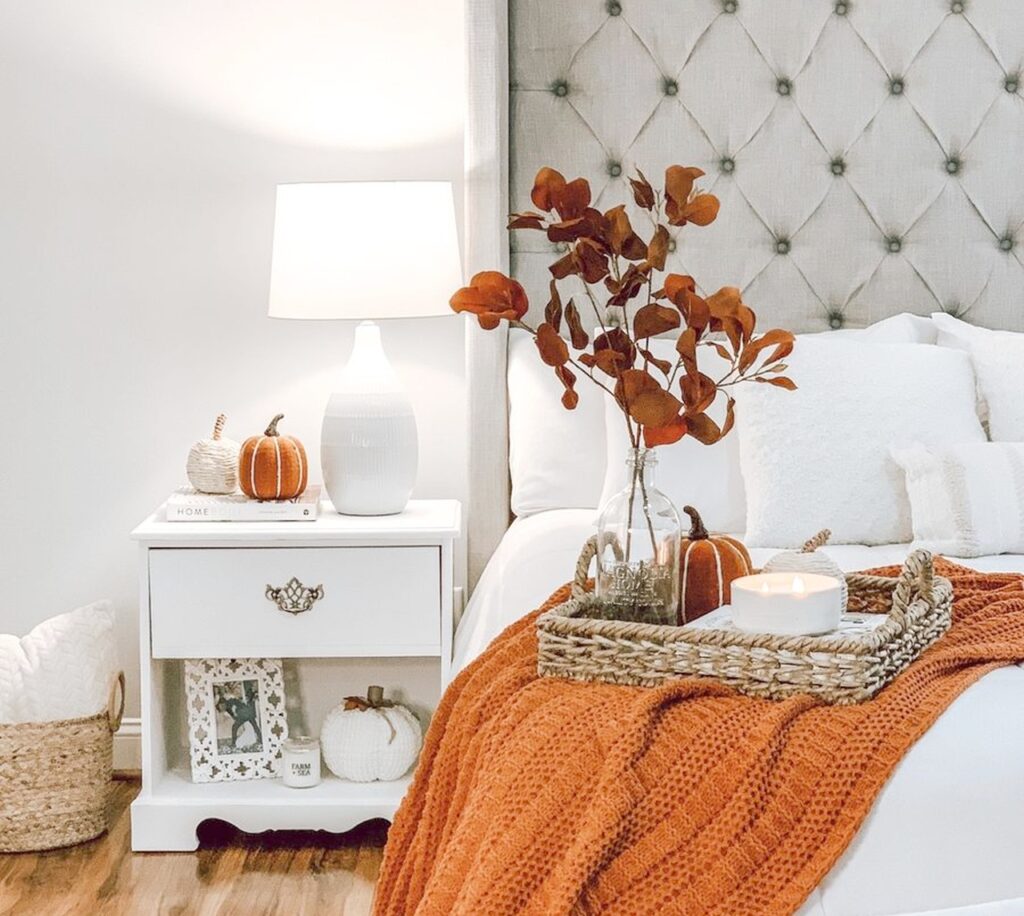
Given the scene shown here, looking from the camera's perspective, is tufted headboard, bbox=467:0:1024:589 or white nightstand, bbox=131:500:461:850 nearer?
white nightstand, bbox=131:500:461:850

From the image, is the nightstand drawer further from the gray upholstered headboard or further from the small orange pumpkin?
the gray upholstered headboard

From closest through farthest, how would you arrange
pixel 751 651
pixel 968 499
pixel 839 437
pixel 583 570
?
pixel 751 651
pixel 583 570
pixel 968 499
pixel 839 437

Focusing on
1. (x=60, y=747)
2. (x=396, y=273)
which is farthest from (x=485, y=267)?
(x=60, y=747)

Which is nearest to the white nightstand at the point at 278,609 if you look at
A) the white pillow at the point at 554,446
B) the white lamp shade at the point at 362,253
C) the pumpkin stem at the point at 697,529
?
the white pillow at the point at 554,446

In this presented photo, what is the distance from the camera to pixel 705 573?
167 centimetres

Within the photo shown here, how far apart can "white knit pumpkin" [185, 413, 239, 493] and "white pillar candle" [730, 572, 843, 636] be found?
1.32m

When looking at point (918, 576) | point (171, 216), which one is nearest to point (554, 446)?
point (171, 216)

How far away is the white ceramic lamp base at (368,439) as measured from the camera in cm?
252

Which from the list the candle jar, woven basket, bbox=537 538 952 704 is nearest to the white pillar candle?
woven basket, bbox=537 538 952 704

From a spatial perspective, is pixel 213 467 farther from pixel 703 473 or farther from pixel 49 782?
pixel 703 473

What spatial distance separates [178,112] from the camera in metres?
2.79

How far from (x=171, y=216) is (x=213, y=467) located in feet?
1.85

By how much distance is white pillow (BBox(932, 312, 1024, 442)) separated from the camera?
248 cm

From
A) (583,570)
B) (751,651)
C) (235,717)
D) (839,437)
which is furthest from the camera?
(235,717)
